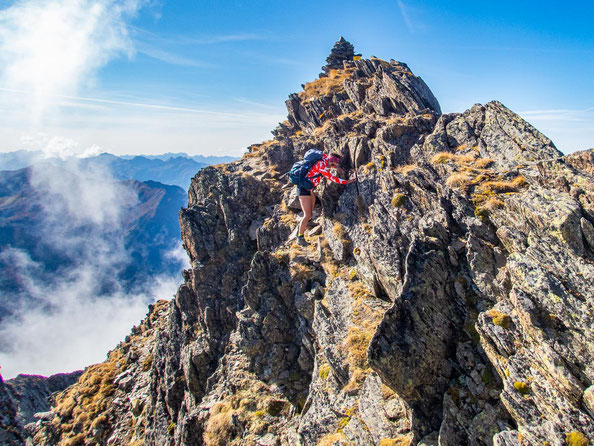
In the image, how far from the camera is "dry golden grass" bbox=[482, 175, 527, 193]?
659 inches

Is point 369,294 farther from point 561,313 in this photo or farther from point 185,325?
point 185,325

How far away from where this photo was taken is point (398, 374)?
48.3 feet

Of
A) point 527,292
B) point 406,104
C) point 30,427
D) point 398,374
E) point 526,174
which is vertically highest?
point 406,104

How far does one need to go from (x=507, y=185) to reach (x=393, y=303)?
9934mm

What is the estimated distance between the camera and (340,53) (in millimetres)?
75062

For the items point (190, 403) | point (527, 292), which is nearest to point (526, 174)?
point (527, 292)

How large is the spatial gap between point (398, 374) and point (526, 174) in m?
13.9

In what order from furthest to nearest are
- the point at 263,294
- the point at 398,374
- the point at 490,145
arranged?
the point at 263,294, the point at 490,145, the point at 398,374

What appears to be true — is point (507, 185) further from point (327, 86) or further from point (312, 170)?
point (327, 86)

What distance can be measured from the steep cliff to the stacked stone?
3357cm

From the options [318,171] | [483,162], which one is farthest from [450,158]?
[318,171]

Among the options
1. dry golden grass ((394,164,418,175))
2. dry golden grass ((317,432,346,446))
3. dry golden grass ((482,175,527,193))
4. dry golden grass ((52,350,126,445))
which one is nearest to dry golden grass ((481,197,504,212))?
dry golden grass ((482,175,527,193))

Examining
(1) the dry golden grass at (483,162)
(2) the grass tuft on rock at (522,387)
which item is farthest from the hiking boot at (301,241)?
(2) the grass tuft on rock at (522,387)

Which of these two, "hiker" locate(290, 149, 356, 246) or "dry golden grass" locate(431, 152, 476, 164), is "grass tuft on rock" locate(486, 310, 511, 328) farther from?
"hiker" locate(290, 149, 356, 246)
